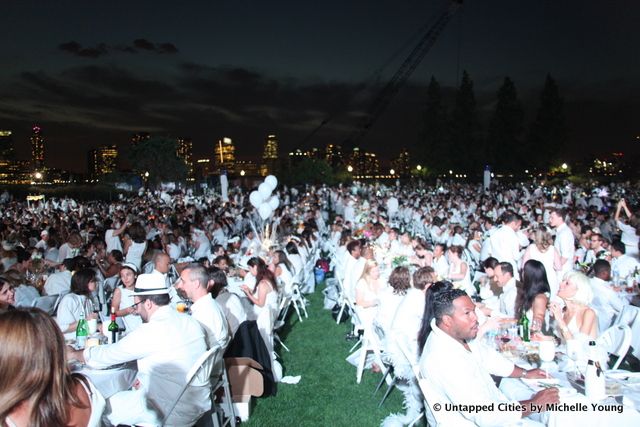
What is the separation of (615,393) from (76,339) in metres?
4.56

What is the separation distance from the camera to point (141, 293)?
152 inches

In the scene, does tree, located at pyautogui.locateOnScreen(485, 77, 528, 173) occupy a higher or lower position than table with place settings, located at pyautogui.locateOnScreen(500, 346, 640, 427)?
higher

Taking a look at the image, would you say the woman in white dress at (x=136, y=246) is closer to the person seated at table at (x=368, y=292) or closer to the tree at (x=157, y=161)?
the person seated at table at (x=368, y=292)

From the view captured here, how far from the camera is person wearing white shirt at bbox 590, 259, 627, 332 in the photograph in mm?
6168

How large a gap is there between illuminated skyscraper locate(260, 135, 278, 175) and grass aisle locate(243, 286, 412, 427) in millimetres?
50518

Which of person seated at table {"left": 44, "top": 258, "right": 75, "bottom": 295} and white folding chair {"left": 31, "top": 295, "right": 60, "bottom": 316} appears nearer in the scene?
white folding chair {"left": 31, "top": 295, "right": 60, "bottom": 316}

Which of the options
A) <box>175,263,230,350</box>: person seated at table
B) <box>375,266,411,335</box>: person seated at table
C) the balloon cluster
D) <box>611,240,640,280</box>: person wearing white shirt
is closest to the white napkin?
<box>375,266,411,335</box>: person seated at table

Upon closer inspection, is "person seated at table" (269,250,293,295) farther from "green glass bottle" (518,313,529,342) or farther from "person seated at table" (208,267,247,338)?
"green glass bottle" (518,313,529,342)

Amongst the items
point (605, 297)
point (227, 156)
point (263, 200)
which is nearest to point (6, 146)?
point (227, 156)

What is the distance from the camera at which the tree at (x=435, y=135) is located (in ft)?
184

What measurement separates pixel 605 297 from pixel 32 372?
6.44 metres

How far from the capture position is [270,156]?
65.2 metres

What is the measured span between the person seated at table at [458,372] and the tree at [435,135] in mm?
54649

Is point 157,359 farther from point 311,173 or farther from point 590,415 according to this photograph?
point 311,173
